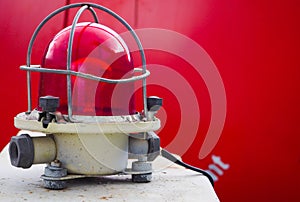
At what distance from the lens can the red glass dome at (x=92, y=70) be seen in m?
1.19

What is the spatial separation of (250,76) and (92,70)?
58.8 inches

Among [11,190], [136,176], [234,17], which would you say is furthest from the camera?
[234,17]

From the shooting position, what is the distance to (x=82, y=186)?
1.25 metres

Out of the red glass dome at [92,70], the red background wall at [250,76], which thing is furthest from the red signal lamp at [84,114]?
the red background wall at [250,76]

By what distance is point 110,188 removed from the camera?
124 centimetres

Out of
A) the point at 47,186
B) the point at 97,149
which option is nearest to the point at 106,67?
the point at 97,149

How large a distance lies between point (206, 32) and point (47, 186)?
1.54m

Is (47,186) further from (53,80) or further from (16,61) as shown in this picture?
(16,61)

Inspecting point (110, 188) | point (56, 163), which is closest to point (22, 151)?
point (56, 163)

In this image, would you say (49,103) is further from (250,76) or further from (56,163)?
(250,76)

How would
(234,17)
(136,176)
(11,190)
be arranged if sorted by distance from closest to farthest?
1. (11,190)
2. (136,176)
3. (234,17)

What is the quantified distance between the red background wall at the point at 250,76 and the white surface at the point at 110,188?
117 cm

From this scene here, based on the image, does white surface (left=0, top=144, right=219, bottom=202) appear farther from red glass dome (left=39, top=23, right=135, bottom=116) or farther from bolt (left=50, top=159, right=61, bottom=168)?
red glass dome (left=39, top=23, right=135, bottom=116)

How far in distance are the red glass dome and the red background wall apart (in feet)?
4.26
